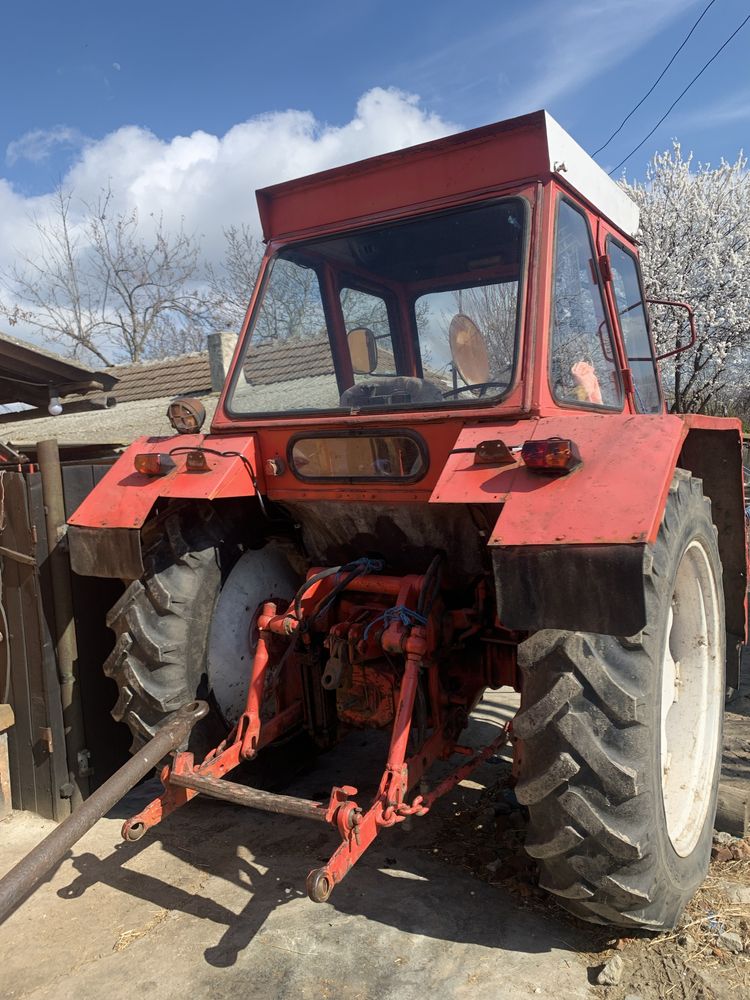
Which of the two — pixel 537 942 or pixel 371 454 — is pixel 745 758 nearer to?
pixel 537 942

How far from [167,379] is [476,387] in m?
10.5

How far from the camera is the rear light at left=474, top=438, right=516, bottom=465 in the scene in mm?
2312

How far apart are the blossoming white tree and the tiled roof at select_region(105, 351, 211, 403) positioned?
9335mm

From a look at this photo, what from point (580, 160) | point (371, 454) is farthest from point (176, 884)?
point (580, 160)

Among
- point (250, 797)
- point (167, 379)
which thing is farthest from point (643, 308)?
point (167, 379)

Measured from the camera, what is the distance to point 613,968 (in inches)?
86.7

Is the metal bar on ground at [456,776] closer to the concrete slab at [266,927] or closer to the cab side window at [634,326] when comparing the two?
the concrete slab at [266,927]

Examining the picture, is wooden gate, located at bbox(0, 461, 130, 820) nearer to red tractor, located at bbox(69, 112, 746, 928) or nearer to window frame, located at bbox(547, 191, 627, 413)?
red tractor, located at bbox(69, 112, 746, 928)

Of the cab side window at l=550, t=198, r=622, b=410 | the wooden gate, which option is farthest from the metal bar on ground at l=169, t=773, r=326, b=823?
the cab side window at l=550, t=198, r=622, b=410

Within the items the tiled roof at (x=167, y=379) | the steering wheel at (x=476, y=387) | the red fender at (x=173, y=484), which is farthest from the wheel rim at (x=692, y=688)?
the tiled roof at (x=167, y=379)

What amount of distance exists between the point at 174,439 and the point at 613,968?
2534mm

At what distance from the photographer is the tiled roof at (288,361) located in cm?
327

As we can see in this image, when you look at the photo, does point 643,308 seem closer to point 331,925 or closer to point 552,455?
point 552,455

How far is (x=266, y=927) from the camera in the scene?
252 centimetres
